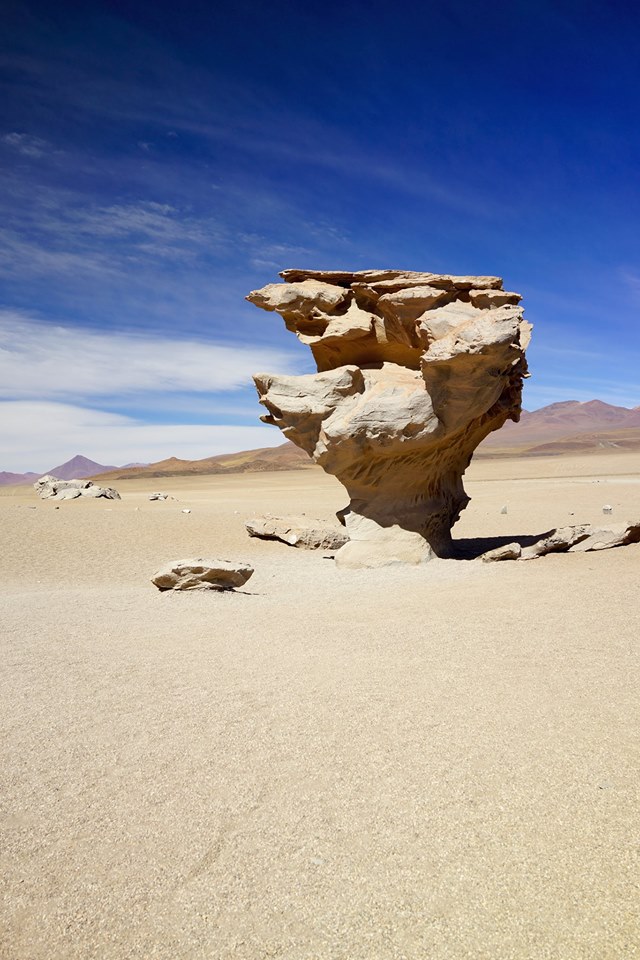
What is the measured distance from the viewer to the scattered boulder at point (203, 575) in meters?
8.23

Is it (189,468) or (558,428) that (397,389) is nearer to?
(189,468)

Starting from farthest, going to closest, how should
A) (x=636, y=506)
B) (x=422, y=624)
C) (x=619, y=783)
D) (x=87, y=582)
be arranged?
(x=636, y=506)
(x=87, y=582)
(x=422, y=624)
(x=619, y=783)

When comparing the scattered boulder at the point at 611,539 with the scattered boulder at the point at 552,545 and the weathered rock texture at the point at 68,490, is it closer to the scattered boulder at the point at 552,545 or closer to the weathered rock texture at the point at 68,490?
the scattered boulder at the point at 552,545

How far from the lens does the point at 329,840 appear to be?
2676mm

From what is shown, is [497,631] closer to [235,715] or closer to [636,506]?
[235,715]

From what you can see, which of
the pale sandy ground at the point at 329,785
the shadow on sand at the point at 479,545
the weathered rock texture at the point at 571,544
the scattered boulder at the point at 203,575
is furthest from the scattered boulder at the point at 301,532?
the pale sandy ground at the point at 329,785

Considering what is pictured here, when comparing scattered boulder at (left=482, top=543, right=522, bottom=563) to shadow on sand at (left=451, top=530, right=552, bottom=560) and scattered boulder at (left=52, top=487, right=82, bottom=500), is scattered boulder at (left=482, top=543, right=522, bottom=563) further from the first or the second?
scattered boulder at (left=52, top=487, right=82, bottom=500)

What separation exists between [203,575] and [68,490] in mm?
22507

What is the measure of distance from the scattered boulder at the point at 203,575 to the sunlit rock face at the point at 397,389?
8.81 ft

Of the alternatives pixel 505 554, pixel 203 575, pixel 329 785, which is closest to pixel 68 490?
pixel 203 575

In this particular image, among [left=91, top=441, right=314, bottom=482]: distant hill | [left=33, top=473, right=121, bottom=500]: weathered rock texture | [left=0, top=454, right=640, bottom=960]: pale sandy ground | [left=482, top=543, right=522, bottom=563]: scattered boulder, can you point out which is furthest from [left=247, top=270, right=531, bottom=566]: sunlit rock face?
[left=91, top=441, right=314, bottom=482]: distant hill

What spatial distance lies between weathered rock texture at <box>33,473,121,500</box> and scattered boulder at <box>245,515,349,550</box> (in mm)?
14736

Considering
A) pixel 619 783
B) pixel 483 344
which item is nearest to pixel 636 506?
pixel 483 344

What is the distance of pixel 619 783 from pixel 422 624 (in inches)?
121
